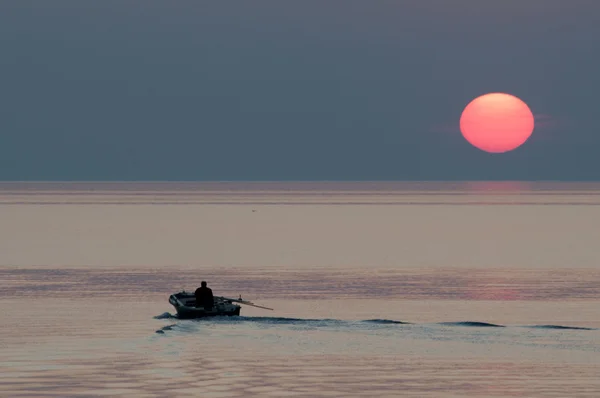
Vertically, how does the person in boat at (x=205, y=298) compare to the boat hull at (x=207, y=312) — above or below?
above

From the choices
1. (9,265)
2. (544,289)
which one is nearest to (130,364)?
(544,289)

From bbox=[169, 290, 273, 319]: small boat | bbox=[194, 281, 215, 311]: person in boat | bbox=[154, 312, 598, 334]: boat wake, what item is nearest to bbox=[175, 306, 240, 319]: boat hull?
bbox=[169, 290, 273, 319]: small boat

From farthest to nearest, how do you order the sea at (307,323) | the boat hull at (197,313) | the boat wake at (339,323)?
the boat hull at (197,313) → the boat wake at (339,323) → the sea at (307,323)

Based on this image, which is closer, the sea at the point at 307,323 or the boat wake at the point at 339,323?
the sea at the point at 307,323

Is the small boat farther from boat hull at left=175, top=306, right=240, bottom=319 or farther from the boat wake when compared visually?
the boat wake

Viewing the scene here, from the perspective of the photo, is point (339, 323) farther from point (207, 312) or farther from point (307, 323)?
point (207, 312)

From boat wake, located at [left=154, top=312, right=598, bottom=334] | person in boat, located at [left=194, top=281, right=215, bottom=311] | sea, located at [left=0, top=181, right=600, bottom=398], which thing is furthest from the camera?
person in boat, located at [left=194, top=281, right=215, bottom=311]

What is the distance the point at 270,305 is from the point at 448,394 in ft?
83.3

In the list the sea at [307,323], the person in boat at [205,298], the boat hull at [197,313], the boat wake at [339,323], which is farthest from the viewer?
the person in boat at [205,298]

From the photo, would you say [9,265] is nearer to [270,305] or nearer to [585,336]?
[270,305]

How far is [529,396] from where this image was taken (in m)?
35.0

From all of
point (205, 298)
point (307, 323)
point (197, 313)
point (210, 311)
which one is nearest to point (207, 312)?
point (210, 311)

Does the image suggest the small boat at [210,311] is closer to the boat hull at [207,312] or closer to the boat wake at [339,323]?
the boat hull at [207,312]

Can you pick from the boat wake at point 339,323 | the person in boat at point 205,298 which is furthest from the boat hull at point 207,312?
the boat wake at point 339,323
